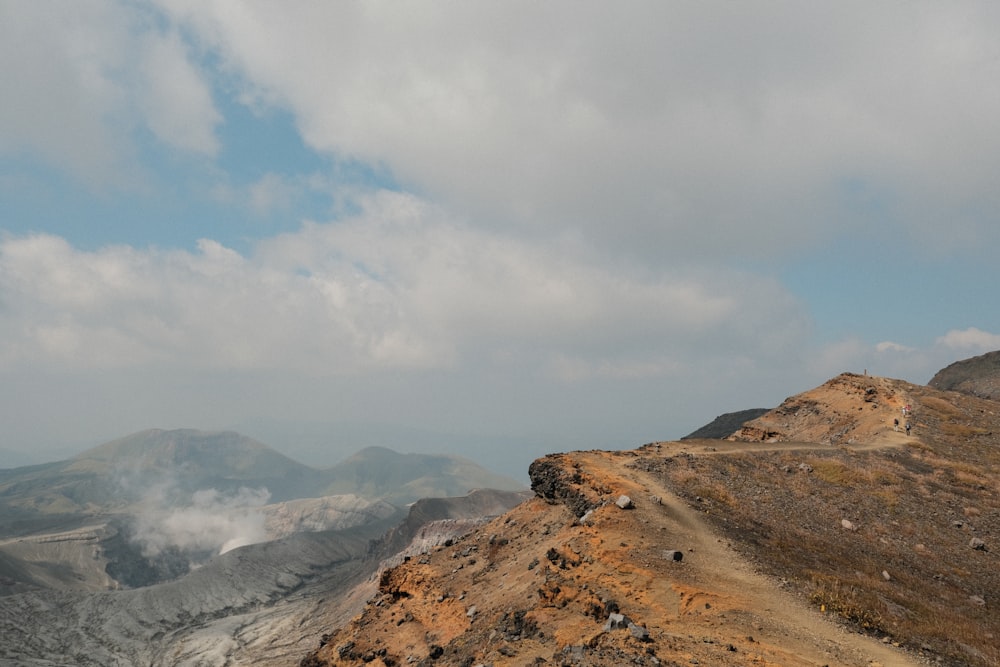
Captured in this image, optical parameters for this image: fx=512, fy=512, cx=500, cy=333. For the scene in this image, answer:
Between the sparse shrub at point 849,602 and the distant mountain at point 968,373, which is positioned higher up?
the distant mountain at point 968,373

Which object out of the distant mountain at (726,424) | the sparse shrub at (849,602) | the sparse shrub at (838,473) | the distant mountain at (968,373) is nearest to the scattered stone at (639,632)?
the sparse shrub at (849,602)

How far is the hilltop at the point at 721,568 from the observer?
1616cm

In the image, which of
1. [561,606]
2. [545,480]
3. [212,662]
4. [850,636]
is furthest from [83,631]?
[850,636]

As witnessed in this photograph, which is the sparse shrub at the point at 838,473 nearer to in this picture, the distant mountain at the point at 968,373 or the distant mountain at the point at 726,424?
the distant mountain at the point at 726,424

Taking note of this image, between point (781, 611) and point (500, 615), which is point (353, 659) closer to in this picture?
point (500, 615)

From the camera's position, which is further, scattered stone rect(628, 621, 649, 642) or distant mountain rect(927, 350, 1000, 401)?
distant mountain rect(927, 350, 1000, 401)

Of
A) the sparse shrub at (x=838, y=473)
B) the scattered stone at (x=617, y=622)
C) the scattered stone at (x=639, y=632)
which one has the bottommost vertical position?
the scattered stone at (x=617, y=622)

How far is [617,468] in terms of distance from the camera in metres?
33.7

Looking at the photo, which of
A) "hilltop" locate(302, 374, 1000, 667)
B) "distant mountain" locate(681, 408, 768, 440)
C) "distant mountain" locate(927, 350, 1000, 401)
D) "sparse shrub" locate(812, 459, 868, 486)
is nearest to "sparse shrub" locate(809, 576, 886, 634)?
"hilltop" locate(302, 374, 1000, 667)

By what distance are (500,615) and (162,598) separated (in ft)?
469

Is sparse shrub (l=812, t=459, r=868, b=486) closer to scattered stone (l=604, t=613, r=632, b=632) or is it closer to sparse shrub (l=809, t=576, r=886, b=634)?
sparse shrub (l=809, t=576, r=886, b=634)

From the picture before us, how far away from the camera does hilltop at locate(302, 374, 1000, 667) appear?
16156mm

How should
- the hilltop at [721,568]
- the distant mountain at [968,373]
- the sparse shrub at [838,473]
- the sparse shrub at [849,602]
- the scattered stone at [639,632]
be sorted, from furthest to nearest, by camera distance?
the distant mountain at [968,373]
the sparse shrub at [838,473]
the sparse shrub at [849,602]
the hilltop at [721,568]
the scattered stone at [639,632]

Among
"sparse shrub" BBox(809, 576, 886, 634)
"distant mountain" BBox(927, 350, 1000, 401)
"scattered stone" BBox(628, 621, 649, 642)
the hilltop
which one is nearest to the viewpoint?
"scattered stone" BBox(628, 621, 649, 642)
